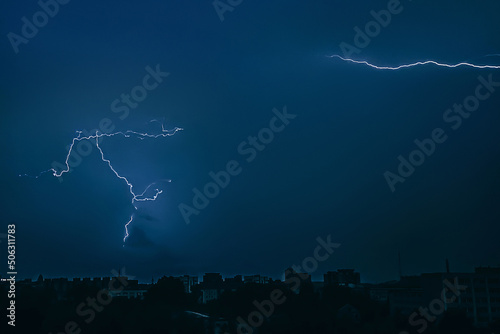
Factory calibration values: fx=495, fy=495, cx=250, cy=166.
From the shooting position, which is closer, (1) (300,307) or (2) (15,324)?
(2) (15,324)

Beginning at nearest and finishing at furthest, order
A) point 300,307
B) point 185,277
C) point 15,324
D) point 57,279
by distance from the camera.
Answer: point 15,324, point 300,307, point 57,279, point 185,277

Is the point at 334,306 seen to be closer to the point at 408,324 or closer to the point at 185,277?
the point at 408,324

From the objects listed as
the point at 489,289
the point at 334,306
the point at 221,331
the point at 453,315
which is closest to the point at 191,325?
the point at 221,331

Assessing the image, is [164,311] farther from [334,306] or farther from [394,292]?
[394,292]

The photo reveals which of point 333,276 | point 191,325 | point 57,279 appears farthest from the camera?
point 333,276

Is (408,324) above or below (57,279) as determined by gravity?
below

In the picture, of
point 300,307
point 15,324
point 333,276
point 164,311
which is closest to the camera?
point 15,324

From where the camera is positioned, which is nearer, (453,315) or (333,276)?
(453,315)

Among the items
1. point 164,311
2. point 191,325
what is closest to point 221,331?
point 191,325

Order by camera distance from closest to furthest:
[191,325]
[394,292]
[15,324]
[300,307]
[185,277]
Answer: [15,324] → [191,325] → [300,307] → [394,292] → [185,277]
